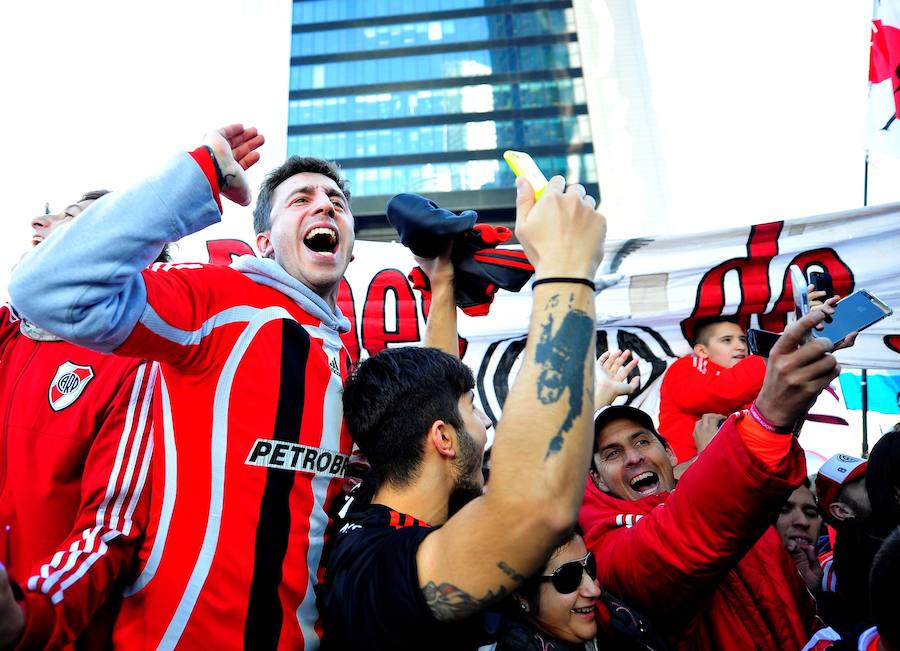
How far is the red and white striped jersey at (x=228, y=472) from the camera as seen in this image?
1315 millimetres

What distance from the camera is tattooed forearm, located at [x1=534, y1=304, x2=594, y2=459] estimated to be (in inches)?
41.7

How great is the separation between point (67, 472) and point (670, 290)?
3659 millimetres

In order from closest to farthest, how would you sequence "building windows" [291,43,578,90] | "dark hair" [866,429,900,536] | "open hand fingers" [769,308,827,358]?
"open hand fingers" [769,308,827,358] < "dark hair" [866,429,900,536] < "building windows" [291,43,578,90]

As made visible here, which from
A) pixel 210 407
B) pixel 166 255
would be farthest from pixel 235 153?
pixel 166 255

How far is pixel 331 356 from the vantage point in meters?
1.75

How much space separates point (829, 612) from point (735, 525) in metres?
1.81

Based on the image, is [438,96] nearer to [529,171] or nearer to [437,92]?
[437,92]

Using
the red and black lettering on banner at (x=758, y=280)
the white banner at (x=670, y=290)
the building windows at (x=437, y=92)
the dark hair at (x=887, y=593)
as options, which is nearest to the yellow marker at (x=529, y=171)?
the dark hair at (x=887, y=593)

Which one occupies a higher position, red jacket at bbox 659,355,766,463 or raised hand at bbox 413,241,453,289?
raised hand at bbox 413,241,453,289

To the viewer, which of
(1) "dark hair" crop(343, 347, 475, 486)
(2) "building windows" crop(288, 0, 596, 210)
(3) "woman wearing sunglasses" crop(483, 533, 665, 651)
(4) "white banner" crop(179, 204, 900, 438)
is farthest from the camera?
(2) "building windows" crop(288, 0, 596, 210)

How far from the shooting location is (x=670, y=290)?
4262 mm

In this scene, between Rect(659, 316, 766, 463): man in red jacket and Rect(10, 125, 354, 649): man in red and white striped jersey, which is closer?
Rect(10, 125, 354, 649): man in red and white striped jersey

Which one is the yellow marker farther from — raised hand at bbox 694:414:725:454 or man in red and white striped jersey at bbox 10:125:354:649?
raised hand at bbox 694:414:725:454

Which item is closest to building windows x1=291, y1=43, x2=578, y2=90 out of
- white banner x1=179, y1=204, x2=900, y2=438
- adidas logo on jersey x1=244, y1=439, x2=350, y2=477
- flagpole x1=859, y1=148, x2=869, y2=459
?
flagpole x1=859, y1=148, x2=869, y2=459
